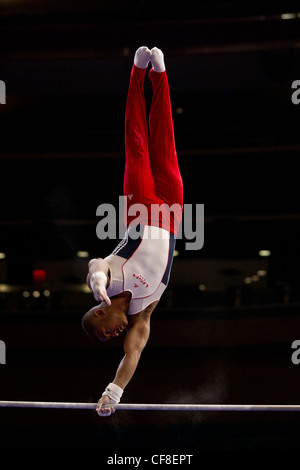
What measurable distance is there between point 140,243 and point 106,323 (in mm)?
462

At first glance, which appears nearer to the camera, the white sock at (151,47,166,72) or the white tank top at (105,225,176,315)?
the white tank top at (105,225,176,315)

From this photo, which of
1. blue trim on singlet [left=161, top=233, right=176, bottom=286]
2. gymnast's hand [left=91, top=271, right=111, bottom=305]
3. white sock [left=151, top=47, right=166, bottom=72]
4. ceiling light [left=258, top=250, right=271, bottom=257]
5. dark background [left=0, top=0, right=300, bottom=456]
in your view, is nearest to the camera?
gymnast's hand [left=91, top=271, right=111, bottom=305]

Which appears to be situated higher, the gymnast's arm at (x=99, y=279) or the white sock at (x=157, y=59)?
the white sock at (x=157, y=59)

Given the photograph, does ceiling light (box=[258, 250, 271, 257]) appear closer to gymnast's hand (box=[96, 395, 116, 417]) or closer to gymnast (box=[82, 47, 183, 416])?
gymnast (box=[82, 47, 183, 416])

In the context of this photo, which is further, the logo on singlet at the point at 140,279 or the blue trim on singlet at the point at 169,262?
the blue trim on singlet at the point at 169,262

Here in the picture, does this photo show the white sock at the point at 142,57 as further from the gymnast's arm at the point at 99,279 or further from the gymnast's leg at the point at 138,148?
the gymnast's arm at the point at 99,279

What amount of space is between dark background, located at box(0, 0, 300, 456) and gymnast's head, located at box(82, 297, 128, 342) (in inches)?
117

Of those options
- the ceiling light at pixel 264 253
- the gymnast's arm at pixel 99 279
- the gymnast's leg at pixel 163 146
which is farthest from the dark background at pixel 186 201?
the gymnast's arm at pixel 99 279

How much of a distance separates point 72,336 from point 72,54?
285 centimetres

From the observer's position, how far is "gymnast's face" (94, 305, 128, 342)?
287 centimetres

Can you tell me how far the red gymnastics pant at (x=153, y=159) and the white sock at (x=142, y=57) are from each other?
0.12 ft

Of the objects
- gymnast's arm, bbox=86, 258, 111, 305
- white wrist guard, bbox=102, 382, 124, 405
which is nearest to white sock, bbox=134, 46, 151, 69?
gymnast's arm, bbox=86, 258, 111, 305

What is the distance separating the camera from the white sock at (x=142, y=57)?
10.5ft

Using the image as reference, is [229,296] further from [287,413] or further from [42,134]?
[42,134]
